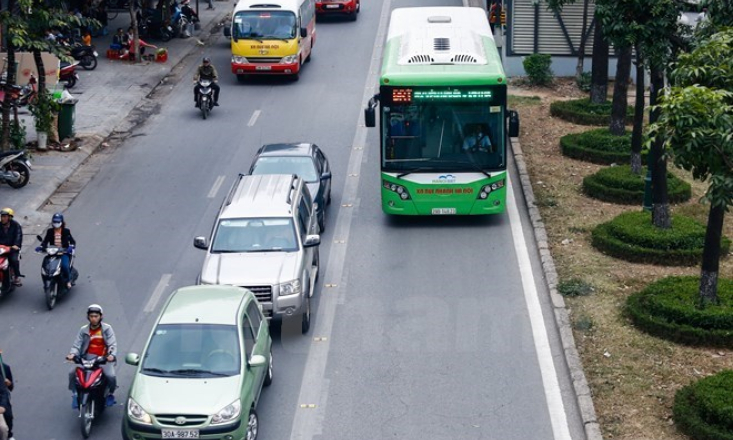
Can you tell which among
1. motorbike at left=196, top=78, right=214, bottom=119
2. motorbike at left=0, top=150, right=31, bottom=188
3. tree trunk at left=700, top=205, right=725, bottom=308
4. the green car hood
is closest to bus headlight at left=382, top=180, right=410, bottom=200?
tree trunk at left=700, top=205, right=725, bottom=308

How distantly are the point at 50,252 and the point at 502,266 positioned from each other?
8.05 m

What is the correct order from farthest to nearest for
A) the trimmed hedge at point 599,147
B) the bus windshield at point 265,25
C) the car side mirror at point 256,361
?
1. the bus windshield at point 265,25
2. the trimmed hedge at point 599,147
3. the car side mirror at point 256,361

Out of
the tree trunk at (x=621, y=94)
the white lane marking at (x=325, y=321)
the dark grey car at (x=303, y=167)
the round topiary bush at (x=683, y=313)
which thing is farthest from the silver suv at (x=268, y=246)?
the tree trunk at (x=621, y=94)

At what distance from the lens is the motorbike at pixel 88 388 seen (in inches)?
615

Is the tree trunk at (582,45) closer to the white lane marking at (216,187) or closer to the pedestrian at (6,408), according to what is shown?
the white lane marking at (216,187)

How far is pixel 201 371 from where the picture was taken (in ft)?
49.4

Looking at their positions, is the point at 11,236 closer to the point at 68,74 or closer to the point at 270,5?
the point at 68,74

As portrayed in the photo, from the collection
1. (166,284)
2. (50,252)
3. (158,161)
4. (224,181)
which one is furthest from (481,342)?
(158,161)

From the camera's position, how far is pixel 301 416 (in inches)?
639

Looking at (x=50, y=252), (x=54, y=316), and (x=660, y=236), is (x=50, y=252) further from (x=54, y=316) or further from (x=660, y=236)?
(x=660, y=236)

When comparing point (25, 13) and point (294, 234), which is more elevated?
point (25, 13)

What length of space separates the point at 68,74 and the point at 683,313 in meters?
22.9

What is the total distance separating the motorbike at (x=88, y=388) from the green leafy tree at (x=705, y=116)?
7.78 metres

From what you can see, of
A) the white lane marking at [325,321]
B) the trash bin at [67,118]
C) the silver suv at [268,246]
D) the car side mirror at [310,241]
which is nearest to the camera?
the white lane marking at [325,321]
